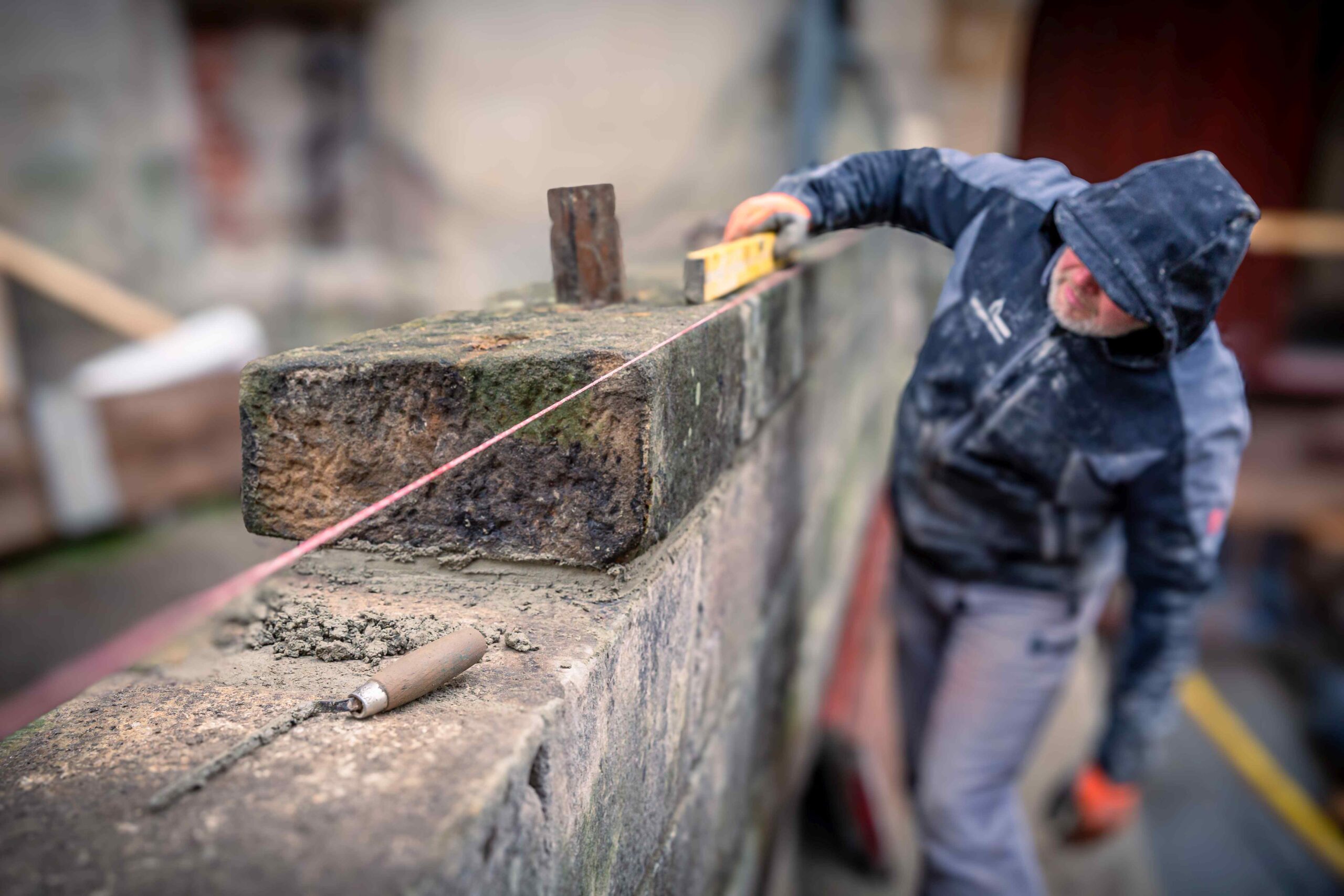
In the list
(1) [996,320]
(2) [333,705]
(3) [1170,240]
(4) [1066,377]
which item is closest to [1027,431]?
(4) [1066,377]

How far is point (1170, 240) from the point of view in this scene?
1.48 metres

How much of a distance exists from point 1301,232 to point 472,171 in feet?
18.9

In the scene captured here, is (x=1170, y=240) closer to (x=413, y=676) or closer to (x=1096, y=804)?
(x=413, y=676)

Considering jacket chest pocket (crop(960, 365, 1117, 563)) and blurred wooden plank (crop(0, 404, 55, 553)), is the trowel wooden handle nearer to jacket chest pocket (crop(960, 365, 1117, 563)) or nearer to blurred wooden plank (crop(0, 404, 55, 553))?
jacket chest pocket (crop(960, 365, 1117, 563))

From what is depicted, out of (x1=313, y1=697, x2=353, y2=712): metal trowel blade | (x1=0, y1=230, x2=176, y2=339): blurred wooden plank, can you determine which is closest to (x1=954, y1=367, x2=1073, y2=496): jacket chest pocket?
(x1=313, y1=697, x2=353, y2=712): metal trowel blade

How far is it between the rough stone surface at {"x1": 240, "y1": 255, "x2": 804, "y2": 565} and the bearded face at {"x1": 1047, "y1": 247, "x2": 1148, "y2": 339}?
2.78ft

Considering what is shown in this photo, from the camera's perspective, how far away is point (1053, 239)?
1.76 metres

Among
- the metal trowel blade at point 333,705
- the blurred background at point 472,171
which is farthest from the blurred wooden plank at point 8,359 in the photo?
the metal trowel blade at point 333,705

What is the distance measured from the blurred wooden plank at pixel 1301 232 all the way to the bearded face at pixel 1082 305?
17.0ft

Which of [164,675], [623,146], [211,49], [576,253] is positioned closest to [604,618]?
[164,675]

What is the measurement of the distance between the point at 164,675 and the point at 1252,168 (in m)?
6.84

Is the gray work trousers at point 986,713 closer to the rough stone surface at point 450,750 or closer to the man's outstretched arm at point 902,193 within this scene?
the rough stone surface at point 450,750

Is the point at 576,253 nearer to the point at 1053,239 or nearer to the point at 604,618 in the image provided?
the point at 604,618

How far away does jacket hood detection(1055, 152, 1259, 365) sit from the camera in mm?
1479
